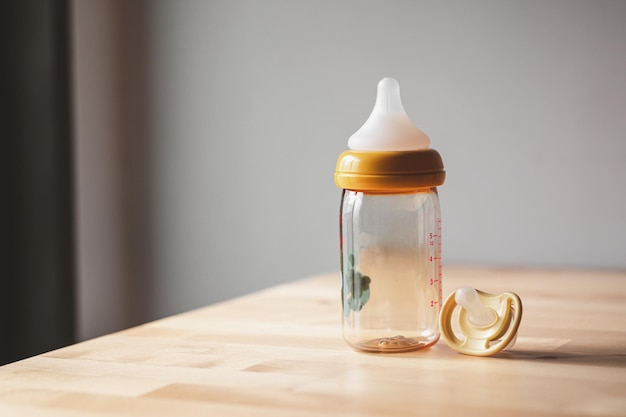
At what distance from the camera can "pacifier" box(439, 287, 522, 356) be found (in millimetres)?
928

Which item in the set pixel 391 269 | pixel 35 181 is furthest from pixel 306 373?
pixel 35 181

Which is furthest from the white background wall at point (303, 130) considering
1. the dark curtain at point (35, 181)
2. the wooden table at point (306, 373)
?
the wooden table at point (306, 373)

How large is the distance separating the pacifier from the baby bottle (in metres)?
0.04

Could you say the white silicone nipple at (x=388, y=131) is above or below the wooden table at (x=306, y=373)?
above

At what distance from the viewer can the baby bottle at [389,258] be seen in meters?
0.96

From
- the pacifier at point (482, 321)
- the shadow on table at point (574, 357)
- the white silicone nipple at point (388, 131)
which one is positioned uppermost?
the white silicone nipple at point (388, 131)

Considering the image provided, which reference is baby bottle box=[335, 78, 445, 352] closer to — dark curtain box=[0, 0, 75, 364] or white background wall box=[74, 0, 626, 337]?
white background wall box=[74, 0, 626, 337]

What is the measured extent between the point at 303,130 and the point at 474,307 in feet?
3.16

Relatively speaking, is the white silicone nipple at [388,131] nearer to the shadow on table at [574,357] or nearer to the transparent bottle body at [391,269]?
the transparent bottle body at [391,269]

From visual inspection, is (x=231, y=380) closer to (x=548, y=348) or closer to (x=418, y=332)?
(x=418, y=332)

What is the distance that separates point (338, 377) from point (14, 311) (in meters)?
1.32

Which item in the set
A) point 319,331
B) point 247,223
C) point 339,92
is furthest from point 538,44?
point 319,331

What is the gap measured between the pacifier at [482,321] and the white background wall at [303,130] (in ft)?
2.62

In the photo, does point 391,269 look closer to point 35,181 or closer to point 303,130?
point 303,130
